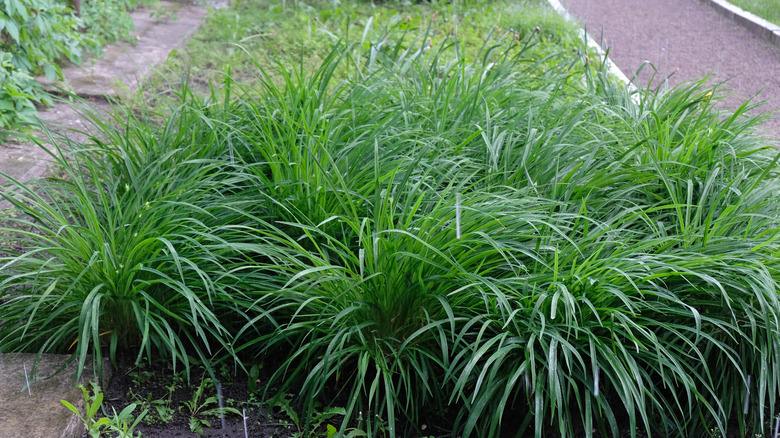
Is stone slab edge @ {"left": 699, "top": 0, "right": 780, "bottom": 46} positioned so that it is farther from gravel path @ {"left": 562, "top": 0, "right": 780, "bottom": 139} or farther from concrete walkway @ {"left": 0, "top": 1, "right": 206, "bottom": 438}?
concrete walkway @ {"left": 0, "top": 1, "right": 206, "bottom": 438}

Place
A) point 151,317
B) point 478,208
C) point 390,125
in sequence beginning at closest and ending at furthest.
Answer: point 151,317, point 478,208, point 390,125

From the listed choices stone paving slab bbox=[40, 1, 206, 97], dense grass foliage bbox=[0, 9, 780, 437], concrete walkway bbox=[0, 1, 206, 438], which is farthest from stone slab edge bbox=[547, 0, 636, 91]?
concrete walkway bbox=[0, 1, 206, 438]

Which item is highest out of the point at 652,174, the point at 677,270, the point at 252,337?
the point at 652,174

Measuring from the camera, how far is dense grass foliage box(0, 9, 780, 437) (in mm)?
1992

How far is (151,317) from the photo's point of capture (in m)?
2.10

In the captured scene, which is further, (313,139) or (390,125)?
(390,125)

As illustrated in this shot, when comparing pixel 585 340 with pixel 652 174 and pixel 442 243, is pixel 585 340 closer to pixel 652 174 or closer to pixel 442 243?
pixel 442 243

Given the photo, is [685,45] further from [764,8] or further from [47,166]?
[47,166]

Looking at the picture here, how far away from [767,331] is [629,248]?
0.44m

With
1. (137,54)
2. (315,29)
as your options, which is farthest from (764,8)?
(137,54)

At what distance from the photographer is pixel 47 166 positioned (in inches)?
130

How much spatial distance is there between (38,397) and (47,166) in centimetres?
167

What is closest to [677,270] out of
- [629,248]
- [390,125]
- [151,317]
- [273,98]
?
[629,248]

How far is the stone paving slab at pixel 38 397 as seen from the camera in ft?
6.01
